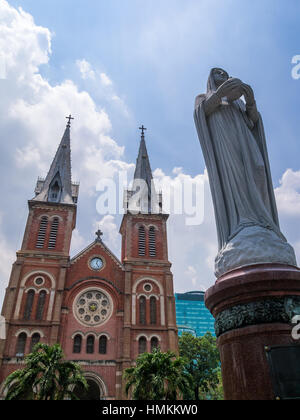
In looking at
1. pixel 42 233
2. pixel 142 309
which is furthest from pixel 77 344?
pixel 42 233

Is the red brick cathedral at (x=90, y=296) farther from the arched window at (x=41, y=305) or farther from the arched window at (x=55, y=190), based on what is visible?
the arched window at (x=55, y=190)

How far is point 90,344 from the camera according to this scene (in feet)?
82.8

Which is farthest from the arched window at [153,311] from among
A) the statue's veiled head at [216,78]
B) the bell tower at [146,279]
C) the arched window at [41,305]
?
the statue's veiled head at [216,78]

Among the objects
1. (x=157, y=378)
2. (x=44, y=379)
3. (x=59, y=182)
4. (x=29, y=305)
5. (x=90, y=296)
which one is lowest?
(x=44, y=379)

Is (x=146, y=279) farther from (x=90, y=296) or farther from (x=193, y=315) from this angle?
(x=193, y=315)

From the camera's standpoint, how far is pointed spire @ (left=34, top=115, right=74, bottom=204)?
3241cm

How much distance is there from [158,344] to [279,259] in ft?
77.8

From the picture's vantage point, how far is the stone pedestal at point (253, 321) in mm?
3393

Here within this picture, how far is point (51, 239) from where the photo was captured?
29406 millimetres

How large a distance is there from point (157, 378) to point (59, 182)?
22.4 meters

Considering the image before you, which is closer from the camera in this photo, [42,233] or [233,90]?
[233,90]

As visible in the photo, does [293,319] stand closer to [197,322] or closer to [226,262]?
[226,262]

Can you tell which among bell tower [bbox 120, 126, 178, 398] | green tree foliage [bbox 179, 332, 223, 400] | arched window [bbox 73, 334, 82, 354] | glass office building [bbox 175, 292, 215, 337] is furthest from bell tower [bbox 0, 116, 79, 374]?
glass office building [bbox 175, 292, 215, 337]

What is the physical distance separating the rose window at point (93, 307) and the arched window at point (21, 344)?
3.99 meters
